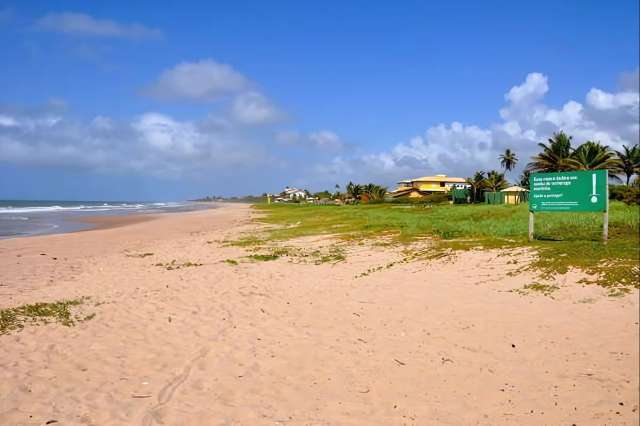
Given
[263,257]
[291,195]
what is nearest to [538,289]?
[263,257]

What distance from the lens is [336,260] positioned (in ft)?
41.3

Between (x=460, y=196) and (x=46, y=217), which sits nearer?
(x=46, y=217)

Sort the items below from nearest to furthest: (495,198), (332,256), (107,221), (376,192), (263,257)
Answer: (332,256)
(263,257)
(107,221)
(495,198)
(376,192)

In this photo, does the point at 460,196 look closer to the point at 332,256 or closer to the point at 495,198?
the point at 495,198

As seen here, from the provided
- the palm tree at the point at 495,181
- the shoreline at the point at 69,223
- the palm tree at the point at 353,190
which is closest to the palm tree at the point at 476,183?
the palm tree at the point at 495,181

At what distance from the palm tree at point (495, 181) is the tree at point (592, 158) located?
13186mm

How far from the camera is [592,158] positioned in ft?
156

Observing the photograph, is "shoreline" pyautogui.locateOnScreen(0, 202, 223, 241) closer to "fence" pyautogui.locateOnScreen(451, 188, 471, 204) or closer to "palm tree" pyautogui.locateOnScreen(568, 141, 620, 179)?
"fence" pyautogui.locateOnScreen(451, 188, 471, 204)

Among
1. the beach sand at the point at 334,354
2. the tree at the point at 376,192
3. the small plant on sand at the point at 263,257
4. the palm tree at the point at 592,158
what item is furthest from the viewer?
the tree at the point at 376,192

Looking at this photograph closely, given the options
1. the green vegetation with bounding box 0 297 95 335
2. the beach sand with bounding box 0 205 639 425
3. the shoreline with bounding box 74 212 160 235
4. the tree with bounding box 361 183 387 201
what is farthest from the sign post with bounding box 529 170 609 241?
the tree with bounding box 361 183 387 201

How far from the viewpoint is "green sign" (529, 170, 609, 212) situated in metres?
12.0

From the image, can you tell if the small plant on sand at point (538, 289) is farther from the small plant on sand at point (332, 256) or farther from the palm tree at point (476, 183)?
the palm tree at point (476, 183)

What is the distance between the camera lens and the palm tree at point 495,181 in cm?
6162

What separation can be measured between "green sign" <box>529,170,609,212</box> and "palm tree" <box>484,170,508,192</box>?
166 feet
